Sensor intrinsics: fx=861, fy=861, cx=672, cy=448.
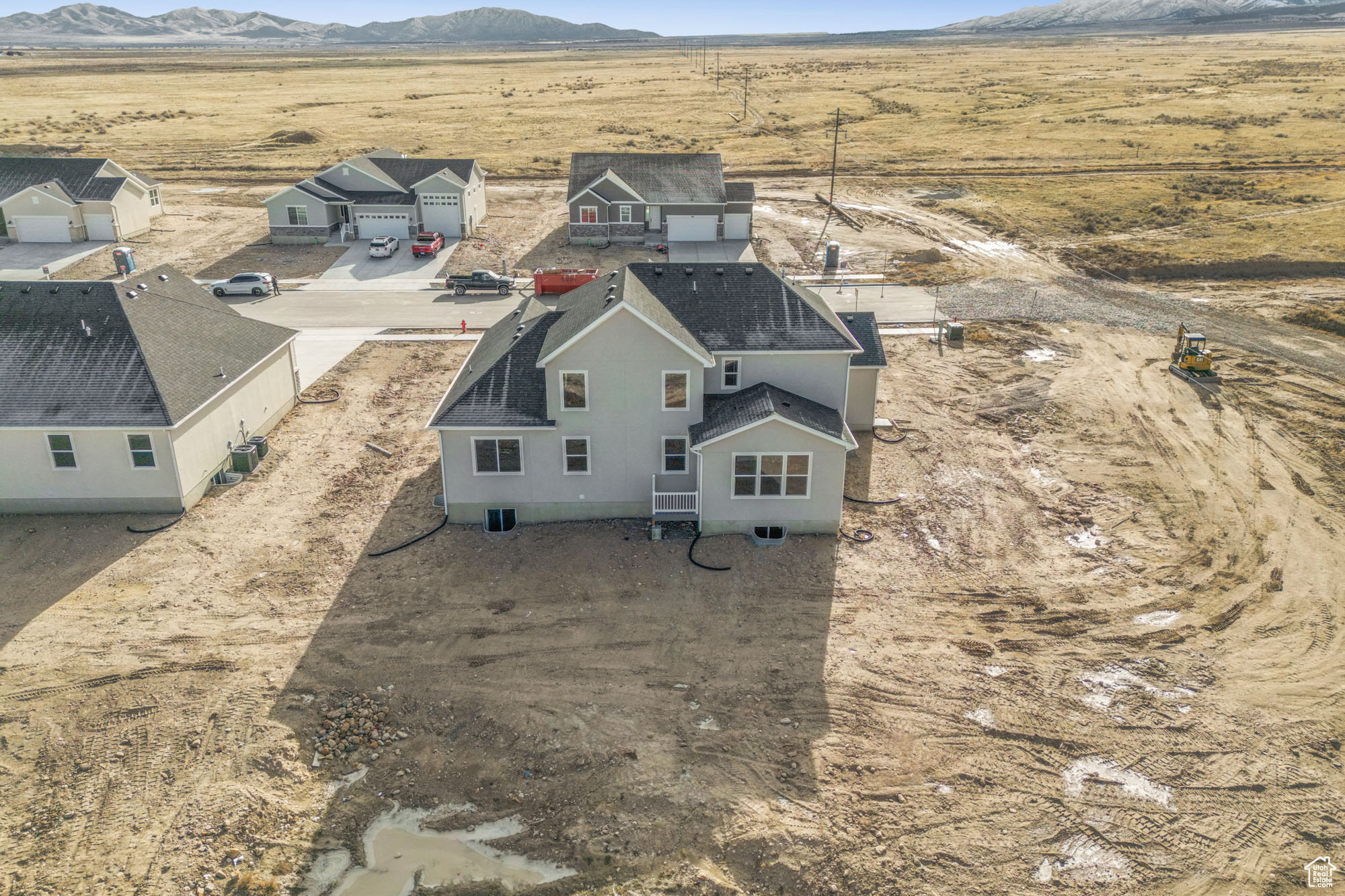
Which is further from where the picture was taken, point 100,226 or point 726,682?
point 100,226

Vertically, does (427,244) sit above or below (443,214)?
below

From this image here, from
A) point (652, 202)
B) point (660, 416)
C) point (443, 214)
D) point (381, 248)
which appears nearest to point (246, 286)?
point (381, 248)

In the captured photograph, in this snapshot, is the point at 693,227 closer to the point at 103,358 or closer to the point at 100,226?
the point at 100,226

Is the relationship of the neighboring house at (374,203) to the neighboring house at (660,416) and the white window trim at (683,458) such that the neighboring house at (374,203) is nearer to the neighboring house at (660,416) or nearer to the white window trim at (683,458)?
the neighboring house at (660,416)

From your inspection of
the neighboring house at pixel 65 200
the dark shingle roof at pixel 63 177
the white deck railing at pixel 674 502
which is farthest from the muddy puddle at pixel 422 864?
the dark shingle roof at pixel 63 177

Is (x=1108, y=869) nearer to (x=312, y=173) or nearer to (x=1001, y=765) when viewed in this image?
(x=1001, y=765)

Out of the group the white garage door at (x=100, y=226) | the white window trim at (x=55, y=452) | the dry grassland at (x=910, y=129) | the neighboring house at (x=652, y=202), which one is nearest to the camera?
the white window trim at (x=55, y=452)
